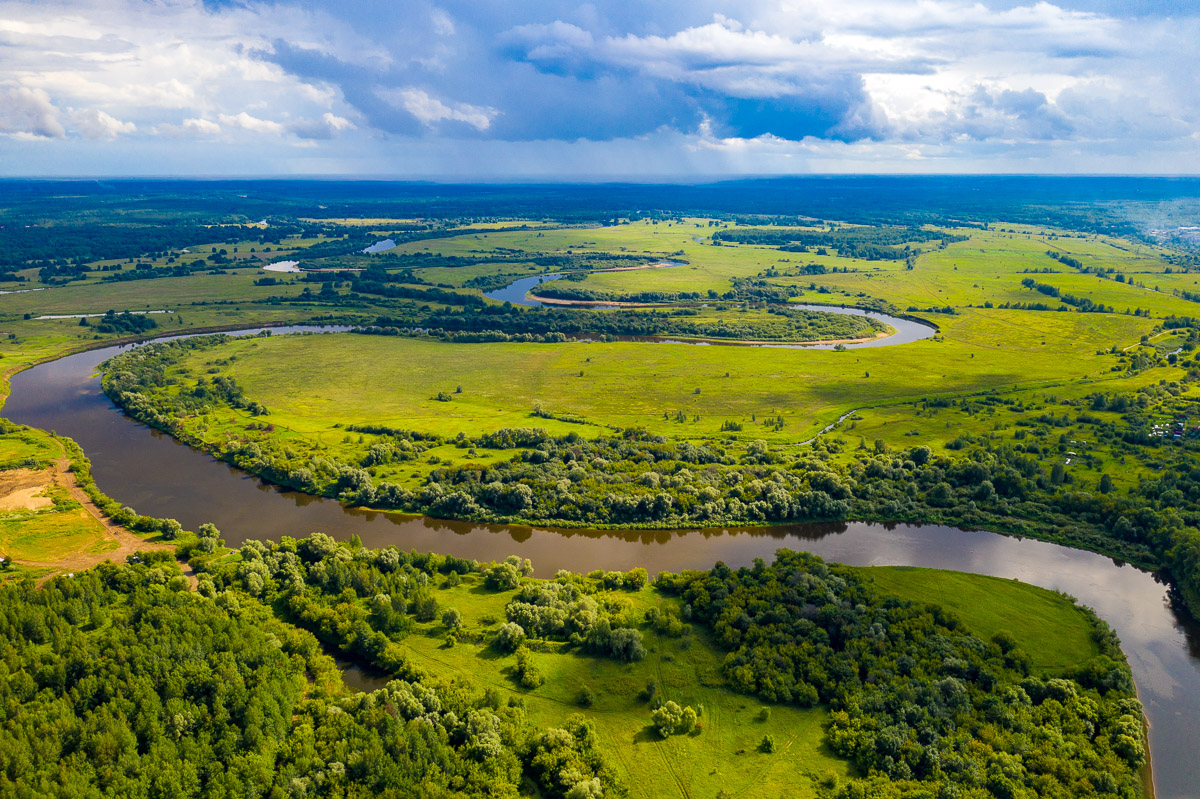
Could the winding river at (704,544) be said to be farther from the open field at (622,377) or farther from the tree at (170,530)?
the open field at (622,377)

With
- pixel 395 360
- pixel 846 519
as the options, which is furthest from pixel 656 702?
pixel 395 360

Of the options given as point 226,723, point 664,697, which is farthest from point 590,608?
point 226,723

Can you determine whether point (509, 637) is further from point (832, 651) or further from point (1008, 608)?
point (1008, 608)

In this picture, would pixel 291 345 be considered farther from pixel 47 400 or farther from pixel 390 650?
pixel 390 650

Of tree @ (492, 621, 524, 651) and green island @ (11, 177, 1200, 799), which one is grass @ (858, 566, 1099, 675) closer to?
green island @ (11, 177, 1200, 799)

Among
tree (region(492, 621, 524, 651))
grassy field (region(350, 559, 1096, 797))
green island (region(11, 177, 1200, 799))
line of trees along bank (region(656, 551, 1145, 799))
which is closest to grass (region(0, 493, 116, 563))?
green island (region(11, 177, 1200, 799))

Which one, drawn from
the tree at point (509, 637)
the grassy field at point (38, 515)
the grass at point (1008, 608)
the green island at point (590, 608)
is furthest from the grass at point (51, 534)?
the grass at point (1008, 608)
